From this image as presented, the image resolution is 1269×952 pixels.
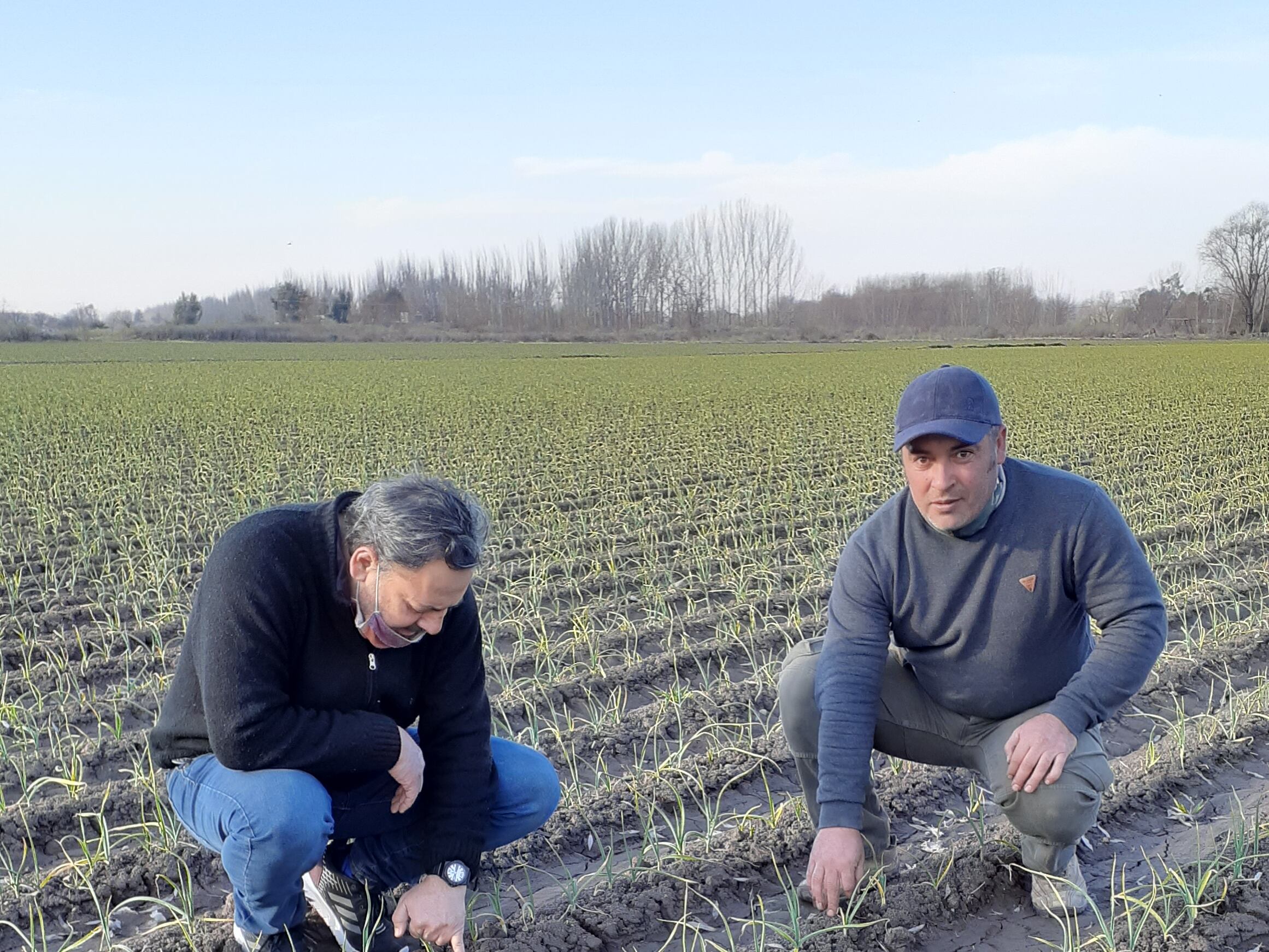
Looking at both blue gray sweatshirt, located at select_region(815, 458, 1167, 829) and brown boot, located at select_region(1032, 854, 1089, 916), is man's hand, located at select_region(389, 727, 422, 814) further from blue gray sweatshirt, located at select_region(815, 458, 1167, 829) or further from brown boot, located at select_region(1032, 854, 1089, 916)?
brown boot, located at select_region(1032, 854, 1089, 916)

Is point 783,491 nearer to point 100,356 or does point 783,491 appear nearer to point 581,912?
point 581,912

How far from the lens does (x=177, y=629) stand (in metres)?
5.59

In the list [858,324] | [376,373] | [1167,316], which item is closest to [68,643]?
[376,373]

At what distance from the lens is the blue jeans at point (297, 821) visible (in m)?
2.43

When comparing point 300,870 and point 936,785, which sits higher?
point 300,870

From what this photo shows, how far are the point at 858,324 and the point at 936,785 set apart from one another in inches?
3218

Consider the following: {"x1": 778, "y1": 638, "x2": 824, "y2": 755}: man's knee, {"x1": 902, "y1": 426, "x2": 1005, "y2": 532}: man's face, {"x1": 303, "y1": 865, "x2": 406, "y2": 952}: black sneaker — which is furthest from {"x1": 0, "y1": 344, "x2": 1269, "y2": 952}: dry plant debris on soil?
{"x1": 902, "y1": 426, "x2": 1005, "y2": 532}: man's face

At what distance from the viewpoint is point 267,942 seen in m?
2.59

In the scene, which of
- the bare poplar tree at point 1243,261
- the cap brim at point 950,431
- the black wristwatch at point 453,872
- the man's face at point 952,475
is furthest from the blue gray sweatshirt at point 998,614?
the bare poplar tree at point 1243,261

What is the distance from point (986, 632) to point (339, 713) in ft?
5.56

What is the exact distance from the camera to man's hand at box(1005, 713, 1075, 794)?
2.58 metres

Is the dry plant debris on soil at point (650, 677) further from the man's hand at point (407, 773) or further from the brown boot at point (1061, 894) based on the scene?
the man's hand at point (407, 773)

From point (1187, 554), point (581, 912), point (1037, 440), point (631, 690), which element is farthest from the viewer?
point (1037, 440)

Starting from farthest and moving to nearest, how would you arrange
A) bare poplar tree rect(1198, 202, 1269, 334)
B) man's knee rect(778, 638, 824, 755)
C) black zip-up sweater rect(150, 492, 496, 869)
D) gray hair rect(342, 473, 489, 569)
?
bare poplar tree rect(1198, 202, 1269, 334)
man's knee rect(778, 638, 824, 755)
black zip-up sweater rect(150, 492, 496, 869)
gray hair rect(342, 473, 489, 569)
